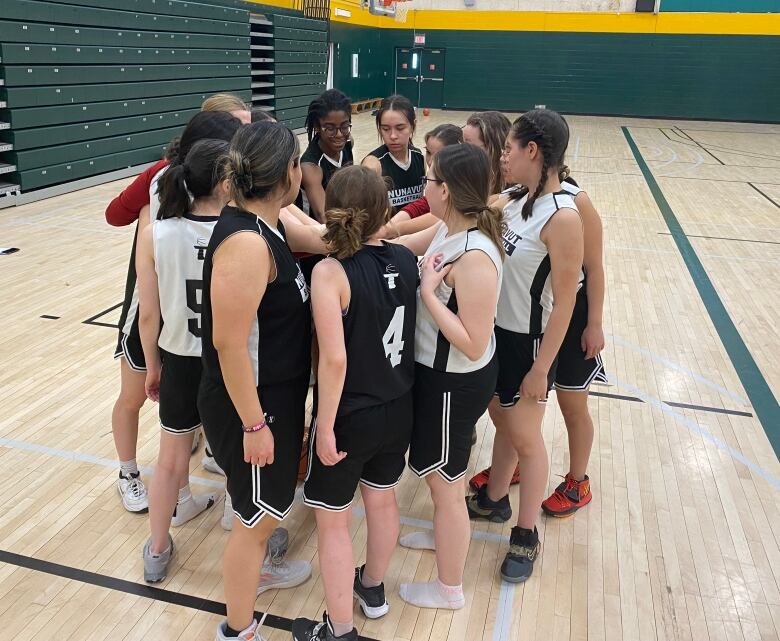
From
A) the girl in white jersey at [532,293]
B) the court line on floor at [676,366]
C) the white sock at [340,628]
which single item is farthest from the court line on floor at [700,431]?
the white sock at [340,628]

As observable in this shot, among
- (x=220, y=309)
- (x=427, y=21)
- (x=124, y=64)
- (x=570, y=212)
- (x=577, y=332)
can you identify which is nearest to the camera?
(x=220, y=309)

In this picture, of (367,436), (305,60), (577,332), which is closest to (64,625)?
(367,436)

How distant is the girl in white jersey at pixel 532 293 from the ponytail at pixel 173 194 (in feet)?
3.56

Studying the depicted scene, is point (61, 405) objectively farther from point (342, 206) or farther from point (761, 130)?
point (761, 130)

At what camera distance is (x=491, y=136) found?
Answer: 2.69 meters

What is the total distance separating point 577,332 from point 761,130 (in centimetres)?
2025

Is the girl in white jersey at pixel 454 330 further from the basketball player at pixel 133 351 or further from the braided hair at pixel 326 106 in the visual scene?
the braided hair at pixel 326 106

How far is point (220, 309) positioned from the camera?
1.61 meters

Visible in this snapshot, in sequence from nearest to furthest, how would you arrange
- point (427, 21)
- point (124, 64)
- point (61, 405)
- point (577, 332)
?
point (577, 332) < point (61, 405) < point (124, 64) < point (427, 21)

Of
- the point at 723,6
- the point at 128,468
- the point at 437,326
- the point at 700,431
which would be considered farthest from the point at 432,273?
the point at 723,6

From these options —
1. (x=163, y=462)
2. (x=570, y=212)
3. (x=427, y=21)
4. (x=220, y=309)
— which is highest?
(x=427, y=21)

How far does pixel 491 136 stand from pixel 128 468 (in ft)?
6.79

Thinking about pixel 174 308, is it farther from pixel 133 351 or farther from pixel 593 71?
pixel 593 71

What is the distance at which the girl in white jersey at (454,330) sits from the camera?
1907 mm
